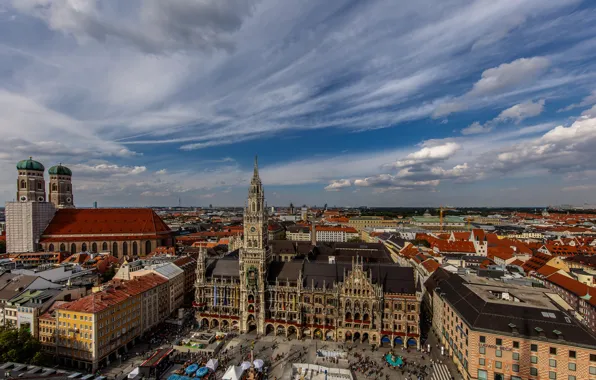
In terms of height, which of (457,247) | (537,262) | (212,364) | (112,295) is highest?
(112,295)

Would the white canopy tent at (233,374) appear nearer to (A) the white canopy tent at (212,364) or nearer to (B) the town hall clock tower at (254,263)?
(A) the white canopy tent at (212,364)

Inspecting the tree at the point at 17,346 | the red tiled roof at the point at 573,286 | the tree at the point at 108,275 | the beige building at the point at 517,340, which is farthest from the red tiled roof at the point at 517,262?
the tree at the point at 108,275

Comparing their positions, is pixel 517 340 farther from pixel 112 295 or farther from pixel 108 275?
pixel 108 275

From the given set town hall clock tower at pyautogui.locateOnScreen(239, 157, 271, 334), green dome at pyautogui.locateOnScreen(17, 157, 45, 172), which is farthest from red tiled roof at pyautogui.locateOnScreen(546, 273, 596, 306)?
green dome at pyautogui.locateOnScreen(17, 157, 45, 172)

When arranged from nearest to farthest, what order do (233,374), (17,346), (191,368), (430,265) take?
(233,374) → (17,346) → (191,368) → (430,265)

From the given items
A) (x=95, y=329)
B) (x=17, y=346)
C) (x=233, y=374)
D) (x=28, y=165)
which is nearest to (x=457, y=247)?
(x=233, y=374)

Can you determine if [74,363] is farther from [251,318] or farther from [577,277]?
[577,277]

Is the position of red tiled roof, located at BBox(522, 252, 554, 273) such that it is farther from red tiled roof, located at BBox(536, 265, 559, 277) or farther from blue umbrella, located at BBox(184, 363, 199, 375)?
blue umbrella, located at BBox(184, 363, 199, 375)

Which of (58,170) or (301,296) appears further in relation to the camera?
(58,170)

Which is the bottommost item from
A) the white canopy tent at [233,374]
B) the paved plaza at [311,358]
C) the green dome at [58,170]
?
the paved plaza at [311,358]
